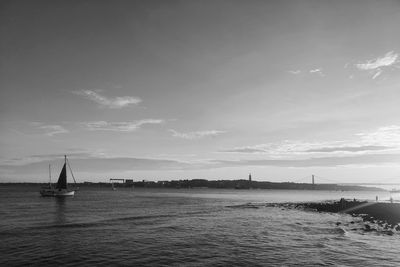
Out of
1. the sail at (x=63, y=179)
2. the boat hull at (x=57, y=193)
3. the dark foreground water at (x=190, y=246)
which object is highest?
the sail at (x=63, y=179)

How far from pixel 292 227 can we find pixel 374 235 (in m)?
12.0

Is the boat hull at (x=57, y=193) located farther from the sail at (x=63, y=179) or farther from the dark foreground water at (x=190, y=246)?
the dark foreground water at (x=190, y=246)

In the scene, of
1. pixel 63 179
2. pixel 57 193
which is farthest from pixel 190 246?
pixel 57 193

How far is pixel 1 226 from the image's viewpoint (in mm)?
47812

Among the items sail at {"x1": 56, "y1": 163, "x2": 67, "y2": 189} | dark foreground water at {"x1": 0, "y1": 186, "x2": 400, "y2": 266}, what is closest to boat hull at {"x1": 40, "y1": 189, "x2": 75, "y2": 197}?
sail at {"x1": 56, "y1": 163, "x2": 67, "y2": 189}

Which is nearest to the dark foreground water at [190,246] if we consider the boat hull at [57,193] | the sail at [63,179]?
the sail at [63,179]

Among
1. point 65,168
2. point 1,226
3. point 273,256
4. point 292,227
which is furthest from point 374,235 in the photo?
point 65,168

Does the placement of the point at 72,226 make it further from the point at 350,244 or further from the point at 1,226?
the point at 350,244

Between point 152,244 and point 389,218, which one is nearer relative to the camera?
point 152,244

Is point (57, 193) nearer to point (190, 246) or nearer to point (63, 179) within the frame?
point (63, 179)

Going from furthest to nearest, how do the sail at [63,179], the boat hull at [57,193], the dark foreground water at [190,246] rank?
the boat hull at [57,193], the sail at [63,179], the dark foreground water at [190,246]

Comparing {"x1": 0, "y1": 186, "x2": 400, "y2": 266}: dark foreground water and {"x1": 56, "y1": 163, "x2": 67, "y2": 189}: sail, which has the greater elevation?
{"x1": 56, "y1": 163, "x2": 67, "y2": 189}: sail

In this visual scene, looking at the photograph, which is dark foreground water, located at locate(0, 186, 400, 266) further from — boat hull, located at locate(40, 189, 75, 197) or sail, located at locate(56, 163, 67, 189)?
boat hull, located at locate(40, 189, 75, 197)

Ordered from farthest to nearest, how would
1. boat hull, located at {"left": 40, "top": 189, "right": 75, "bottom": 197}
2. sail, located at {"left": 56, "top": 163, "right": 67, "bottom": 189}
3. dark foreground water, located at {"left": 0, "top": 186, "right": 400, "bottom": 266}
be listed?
1. boat hull, located at {"left": 40, "top": 189, "right": 75, "bottom": 197}
2. sail, located at {"left": 56, "top": 163, "right": 67, "bottom": 189}
3. dark foreground water, located at {"left": 0, "top": 186, "right": 400, "bottom": 266}
